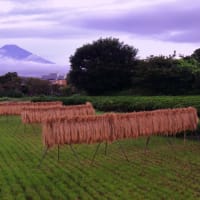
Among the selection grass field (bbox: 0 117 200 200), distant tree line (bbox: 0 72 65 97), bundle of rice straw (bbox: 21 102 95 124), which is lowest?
grass field (bbox: 0 117 200 200)

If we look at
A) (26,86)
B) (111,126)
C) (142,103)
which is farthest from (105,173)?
(26,86)

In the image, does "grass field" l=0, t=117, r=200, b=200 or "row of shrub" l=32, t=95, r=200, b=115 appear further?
"row of shrub" l=32, t=95, r=200, b=115

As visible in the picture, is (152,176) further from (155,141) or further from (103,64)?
(103,64)

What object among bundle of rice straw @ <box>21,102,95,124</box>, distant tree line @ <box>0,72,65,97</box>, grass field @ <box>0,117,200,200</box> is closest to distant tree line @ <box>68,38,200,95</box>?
distant tree line @ <box>0,72,65,97</box>

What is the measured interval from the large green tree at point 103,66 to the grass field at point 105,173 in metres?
44.9

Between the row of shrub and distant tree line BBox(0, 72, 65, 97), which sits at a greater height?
distant tree line BBox(0, 72, 65, 97)

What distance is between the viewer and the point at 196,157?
16469mm

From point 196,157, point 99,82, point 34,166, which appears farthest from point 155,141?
point 99,82

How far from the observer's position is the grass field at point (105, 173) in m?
11.5

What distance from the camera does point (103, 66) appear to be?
66.2m

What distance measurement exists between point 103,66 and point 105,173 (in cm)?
5260

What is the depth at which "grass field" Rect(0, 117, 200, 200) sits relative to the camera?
11500 mm

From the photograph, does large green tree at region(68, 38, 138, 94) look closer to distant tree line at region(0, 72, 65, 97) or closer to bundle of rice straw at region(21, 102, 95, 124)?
distant tree line at region(0, 72, 65, 97)

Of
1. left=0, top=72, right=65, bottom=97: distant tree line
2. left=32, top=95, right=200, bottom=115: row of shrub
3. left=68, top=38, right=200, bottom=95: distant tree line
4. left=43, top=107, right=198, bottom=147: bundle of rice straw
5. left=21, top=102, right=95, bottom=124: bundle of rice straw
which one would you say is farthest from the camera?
left=0, top=72, right=65, bottom=97: distant tree line
